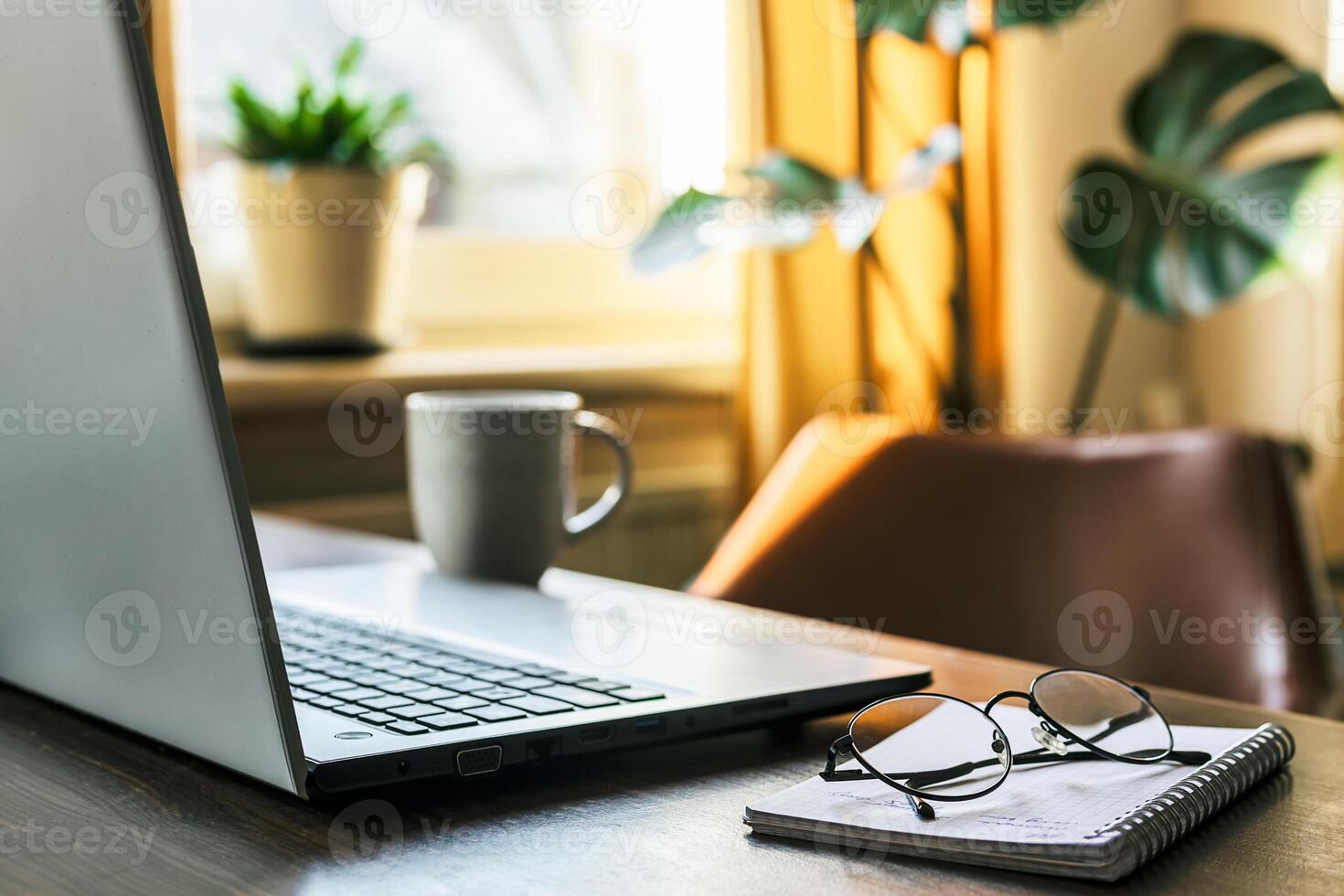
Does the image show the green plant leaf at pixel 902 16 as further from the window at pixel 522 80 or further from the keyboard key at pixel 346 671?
the keyboard key at pixel 346 671

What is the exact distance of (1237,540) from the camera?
1.00 m

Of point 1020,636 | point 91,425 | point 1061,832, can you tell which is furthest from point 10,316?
point 1020,636

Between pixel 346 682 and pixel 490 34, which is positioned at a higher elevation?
pixel 490 34

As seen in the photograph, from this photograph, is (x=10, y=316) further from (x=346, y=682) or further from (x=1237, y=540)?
(x=1237, y=540)

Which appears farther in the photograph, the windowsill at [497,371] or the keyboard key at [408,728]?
the windowsill at [497,371]

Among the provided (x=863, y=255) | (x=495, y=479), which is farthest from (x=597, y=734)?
(x=863, y=255)

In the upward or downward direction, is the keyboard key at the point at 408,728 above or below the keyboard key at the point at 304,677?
above

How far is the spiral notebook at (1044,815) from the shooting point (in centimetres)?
38

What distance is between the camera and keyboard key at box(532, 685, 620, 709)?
50cm

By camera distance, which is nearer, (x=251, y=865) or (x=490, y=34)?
(x=251, y=865)

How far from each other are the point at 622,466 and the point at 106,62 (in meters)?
0.54

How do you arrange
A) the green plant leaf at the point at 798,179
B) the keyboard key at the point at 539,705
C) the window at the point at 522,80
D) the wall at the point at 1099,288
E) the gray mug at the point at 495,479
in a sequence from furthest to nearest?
the wall at the point at 1099,288 < the window at the point at 522,80 < the green plant leaf at the point at 798,179 < the gray mug at the point at 495,479 < the keyboard key at the point at 539,705

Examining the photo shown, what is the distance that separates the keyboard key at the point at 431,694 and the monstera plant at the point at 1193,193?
148cm

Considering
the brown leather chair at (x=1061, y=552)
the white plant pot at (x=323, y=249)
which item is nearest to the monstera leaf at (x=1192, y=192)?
the brown leather chair at (x=1061, y=552)
